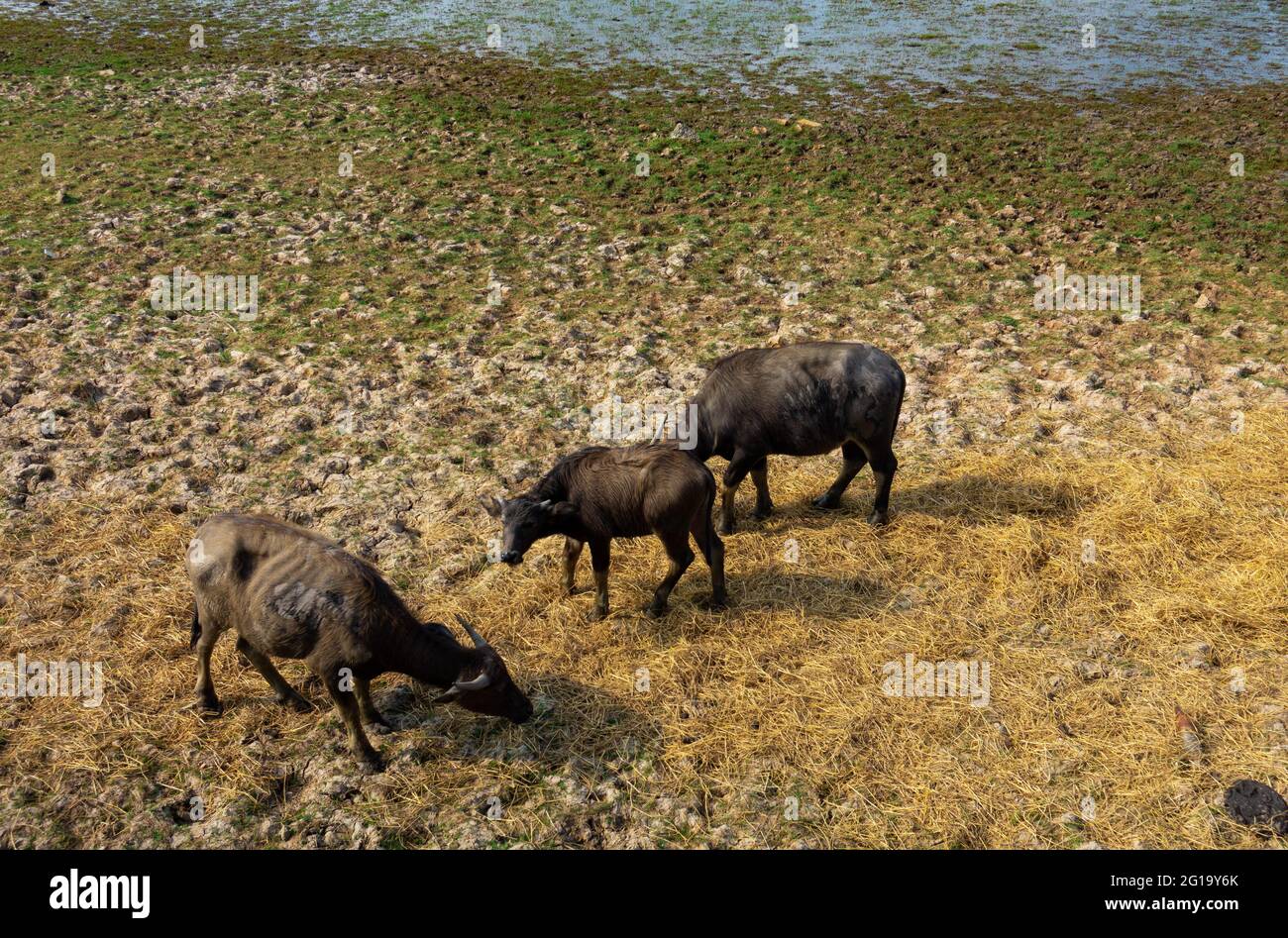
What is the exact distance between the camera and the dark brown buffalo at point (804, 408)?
324 inches

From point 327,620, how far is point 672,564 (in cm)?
269

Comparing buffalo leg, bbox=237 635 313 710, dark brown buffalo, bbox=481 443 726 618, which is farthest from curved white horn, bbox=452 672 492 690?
buffalo leg, bbox=237 635 313 710

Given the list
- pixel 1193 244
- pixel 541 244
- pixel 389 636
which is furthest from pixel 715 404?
pixel 1193 244

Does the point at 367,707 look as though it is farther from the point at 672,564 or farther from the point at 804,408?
the point at 804,408

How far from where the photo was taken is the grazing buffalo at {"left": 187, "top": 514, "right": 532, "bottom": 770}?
5961 millimetres

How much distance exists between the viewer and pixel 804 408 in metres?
8.30

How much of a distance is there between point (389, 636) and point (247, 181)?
1176cm

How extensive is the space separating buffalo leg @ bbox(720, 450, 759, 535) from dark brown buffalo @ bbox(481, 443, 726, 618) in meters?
1.04

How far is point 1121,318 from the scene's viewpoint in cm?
1184

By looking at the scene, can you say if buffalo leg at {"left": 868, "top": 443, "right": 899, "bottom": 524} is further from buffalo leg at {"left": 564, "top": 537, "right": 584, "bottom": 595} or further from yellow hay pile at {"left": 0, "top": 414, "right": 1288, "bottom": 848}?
buffalo leg at {"left": 564, "top": 537, "right": 584, "bottom": 595}

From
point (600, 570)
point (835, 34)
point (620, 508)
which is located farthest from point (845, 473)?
point (835, 34)

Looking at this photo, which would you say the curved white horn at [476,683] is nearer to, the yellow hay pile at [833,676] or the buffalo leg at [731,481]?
the yellow hay pile at [833,676]

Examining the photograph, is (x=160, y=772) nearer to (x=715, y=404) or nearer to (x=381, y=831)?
(x=381, y=831)

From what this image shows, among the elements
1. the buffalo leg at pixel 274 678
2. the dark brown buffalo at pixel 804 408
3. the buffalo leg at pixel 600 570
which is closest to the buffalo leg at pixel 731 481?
the dark brown buffalo at pixel 804 408
